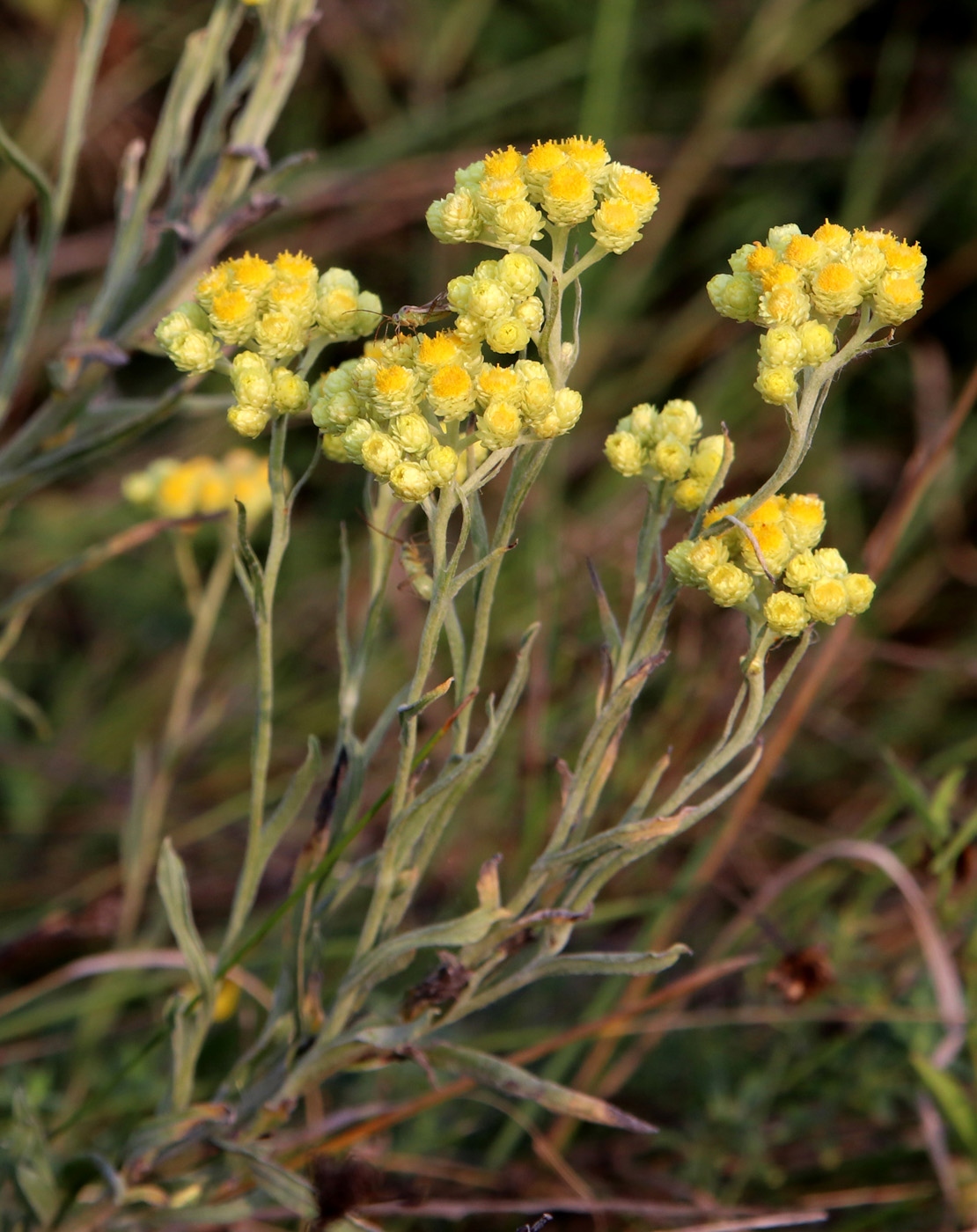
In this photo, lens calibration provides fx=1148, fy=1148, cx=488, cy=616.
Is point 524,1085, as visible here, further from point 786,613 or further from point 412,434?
point 412,434

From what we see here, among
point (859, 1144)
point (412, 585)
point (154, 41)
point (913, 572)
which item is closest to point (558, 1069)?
point (859, 1144)

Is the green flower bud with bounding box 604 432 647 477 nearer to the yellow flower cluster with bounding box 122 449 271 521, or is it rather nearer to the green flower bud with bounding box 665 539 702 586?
the green flower bud with bounding box 665 539 702 586

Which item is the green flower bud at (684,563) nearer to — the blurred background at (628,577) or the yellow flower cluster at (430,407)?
the yellow flower cluster at (430,407)

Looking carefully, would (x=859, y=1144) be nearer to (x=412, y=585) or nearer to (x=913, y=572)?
(x=412, y=585)

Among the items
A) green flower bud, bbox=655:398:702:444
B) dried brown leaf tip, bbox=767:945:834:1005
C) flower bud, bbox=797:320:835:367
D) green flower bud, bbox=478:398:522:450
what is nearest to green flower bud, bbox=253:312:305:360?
green flower bud, bbox=478:398:522:450

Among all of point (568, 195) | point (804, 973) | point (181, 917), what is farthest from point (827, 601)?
point (804, 973)

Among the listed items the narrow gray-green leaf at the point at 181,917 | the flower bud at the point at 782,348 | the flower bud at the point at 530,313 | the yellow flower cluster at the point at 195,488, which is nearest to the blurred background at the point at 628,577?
the yellow flower cluster at the point at 195,488
